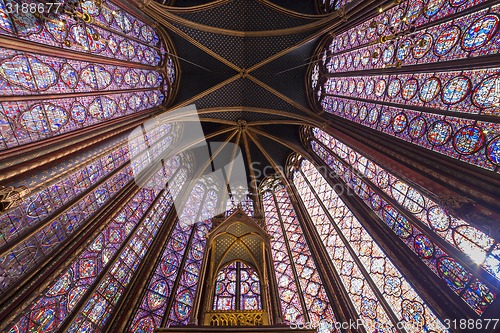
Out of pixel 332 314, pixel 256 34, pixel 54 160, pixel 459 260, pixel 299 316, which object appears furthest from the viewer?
pixel 256 34

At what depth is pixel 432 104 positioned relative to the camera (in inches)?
232

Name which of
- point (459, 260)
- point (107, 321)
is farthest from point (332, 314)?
point (107, 321)

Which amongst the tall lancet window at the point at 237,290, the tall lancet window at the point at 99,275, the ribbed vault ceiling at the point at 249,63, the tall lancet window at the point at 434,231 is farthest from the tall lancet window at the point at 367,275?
the tall lancet window at the point at 99,275

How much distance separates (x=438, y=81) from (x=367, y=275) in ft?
16.6

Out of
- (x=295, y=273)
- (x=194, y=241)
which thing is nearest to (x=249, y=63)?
(x=194, y=241)

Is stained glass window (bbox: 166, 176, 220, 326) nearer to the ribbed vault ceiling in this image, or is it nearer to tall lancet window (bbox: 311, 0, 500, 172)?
the ribbed vault ceiling

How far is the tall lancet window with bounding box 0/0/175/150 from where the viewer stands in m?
5.08

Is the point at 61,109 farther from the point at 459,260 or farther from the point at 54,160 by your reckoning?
the point at 459,260

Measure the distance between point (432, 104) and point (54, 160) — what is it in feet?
28.6

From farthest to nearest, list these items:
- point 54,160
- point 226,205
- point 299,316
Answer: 1. point 226,205
2. point 299,316
3. point 54,160

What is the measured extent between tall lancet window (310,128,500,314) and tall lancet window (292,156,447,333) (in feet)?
2.31

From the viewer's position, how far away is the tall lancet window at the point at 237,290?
26.2 feet

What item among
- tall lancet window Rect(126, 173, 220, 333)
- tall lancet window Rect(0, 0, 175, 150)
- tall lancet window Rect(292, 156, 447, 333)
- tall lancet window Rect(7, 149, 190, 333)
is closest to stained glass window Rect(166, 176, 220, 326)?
tall lancet window Rect(126, 173, 220, 333)

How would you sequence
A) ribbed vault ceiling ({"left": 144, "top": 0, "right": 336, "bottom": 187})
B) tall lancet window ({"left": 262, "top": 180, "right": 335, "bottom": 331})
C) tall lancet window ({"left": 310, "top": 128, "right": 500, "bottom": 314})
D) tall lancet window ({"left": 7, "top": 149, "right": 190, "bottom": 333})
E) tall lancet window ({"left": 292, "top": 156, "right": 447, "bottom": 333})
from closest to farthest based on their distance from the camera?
tall lancet window ({"left": 310, "top": 128, "right": 500, "bottom": 314})
tall lancet window ({"left": 7, "top": 149, "right": 190, "bottom": 333})
tall lancet window ({"left": 292, "top": 156, "right": 447, "bottom": 333})
tall lancet window ({"left": 262, "top": 180, "right": 335, "bottom": 331})
ribbed vault ceiling ({"left": 144, "top": 0, "right": 336, "bottom": 187})
